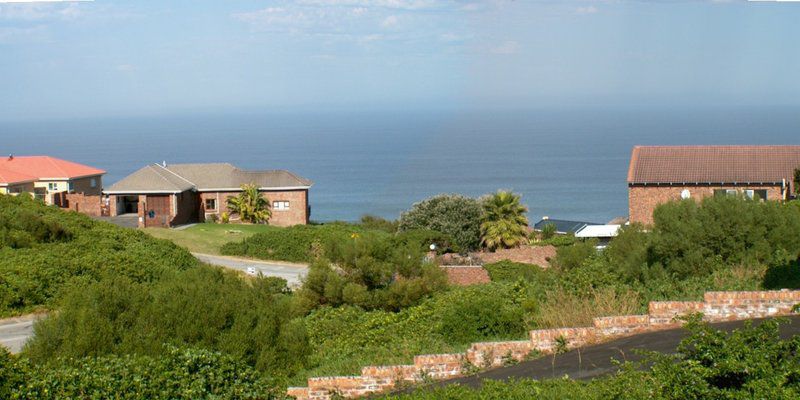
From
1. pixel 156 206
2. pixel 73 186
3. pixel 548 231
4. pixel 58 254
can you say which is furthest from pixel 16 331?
pixel 73 186

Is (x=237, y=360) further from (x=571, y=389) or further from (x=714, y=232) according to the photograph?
(x=714, y=232)

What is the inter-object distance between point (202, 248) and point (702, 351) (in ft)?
97.8

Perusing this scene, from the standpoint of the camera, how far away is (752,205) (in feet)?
64.6

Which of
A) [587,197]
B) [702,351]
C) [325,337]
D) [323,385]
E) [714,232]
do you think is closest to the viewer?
[702,351]

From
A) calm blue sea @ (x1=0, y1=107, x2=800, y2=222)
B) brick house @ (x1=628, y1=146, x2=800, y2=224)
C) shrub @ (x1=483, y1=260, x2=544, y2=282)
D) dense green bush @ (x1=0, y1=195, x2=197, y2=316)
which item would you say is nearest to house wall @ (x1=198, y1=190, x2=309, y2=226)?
dense green bush @ (x1=0, y1=195, x2=197, y2=316)

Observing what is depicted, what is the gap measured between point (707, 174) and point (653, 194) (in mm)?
2374

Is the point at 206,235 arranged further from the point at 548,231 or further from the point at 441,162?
the point at 441,162

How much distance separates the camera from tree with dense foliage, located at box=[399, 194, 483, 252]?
1569 inches

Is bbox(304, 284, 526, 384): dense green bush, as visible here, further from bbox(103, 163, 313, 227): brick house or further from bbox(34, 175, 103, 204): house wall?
bbox(34, 175, 103, 204): house wall

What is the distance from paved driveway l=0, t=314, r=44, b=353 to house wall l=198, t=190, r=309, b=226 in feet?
77.7

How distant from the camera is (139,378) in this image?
11.4m

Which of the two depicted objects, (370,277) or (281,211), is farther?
(281,211)

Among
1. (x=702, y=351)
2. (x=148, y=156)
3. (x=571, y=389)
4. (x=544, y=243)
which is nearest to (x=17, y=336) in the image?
(x=571, y=389)

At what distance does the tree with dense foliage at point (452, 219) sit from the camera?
3984 centimetres
